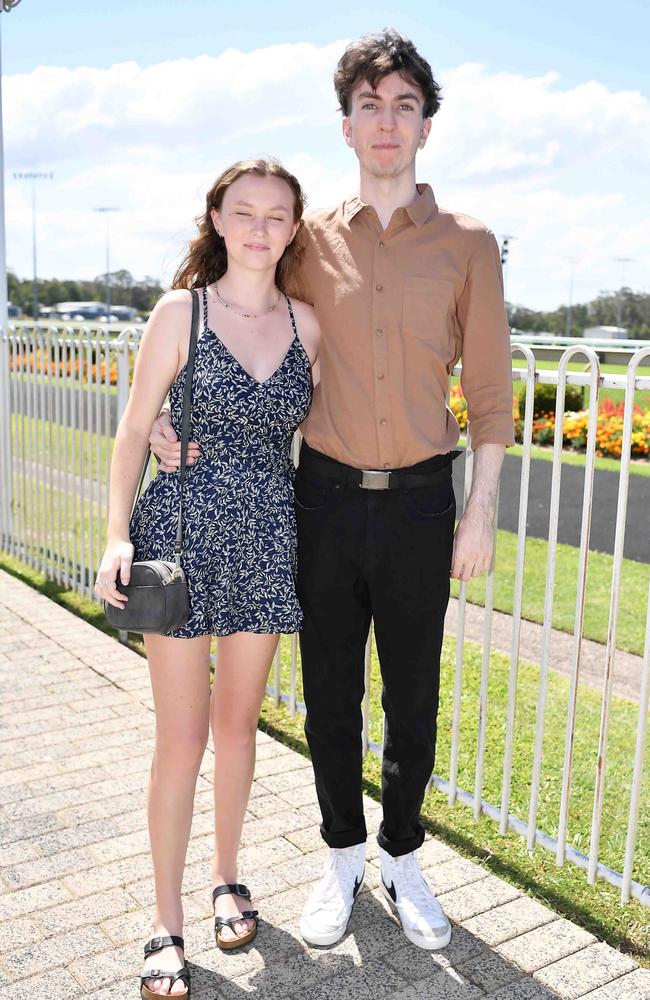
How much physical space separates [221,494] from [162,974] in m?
1.27

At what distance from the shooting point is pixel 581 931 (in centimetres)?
297

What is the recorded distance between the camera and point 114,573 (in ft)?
8.37

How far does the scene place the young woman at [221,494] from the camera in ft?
8.52

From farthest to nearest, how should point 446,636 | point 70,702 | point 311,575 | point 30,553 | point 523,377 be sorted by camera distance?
1. point 30,553
2. point 446,636
3. point 70,702
4. point 523,377
5. point 311,575

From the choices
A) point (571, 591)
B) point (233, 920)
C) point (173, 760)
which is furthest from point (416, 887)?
point (571, 591)

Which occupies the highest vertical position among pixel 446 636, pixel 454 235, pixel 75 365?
pixel 454 235

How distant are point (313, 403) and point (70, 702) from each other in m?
2.55

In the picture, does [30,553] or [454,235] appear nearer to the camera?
[454,235]

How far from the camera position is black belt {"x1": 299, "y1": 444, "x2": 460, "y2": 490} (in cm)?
276

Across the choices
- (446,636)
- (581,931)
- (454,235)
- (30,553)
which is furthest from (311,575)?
(30,553)

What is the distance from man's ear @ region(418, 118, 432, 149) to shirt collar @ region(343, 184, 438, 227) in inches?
4.4

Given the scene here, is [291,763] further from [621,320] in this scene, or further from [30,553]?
[621,320]

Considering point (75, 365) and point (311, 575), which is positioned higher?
point (75, 365)

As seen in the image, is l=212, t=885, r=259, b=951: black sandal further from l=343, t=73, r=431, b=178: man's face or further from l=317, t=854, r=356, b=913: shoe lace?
l=343, t=73, r=431, b=178: man's face
